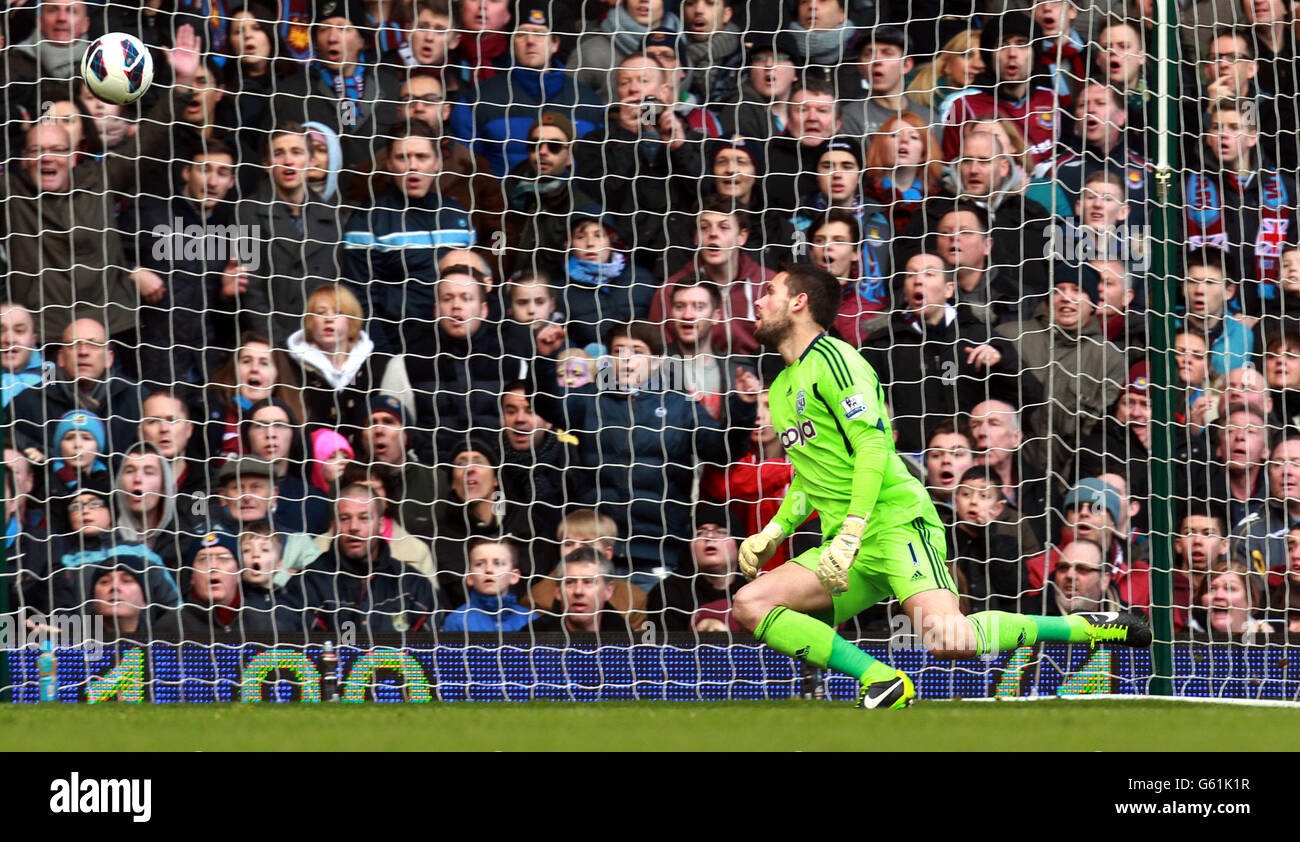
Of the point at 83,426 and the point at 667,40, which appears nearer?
the point at 83,426

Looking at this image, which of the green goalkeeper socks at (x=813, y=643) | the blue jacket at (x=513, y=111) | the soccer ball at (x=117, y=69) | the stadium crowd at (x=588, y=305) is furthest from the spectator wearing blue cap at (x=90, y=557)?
the green goalkeeper socks at (x=813, y=643)

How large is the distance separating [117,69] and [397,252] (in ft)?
4.50

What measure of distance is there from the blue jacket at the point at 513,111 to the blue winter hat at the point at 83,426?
1903mm

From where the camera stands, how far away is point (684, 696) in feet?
21.5

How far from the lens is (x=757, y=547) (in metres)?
5.54

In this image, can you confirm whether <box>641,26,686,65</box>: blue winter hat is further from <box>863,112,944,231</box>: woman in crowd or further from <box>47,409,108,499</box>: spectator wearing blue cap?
<box>47,409,108,499</box>: spectator wearing blue cap

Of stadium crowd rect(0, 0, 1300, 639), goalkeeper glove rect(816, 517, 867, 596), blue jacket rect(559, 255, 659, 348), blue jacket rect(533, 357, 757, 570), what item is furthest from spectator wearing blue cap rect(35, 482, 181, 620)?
goalkeeper glove rect(816, 517, 867, 596)

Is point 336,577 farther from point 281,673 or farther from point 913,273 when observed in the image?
point 913,273

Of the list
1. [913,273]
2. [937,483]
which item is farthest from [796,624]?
[913,273]

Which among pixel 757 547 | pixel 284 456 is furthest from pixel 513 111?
pixel 757 547

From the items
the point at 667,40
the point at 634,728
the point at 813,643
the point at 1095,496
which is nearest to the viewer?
the point at 634,728

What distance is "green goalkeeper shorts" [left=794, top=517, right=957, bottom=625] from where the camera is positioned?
539 cm

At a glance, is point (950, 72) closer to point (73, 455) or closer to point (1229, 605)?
point (1229, 605)

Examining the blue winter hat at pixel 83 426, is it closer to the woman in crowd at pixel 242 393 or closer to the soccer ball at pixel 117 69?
the woman in crowd at pixel 242 393
